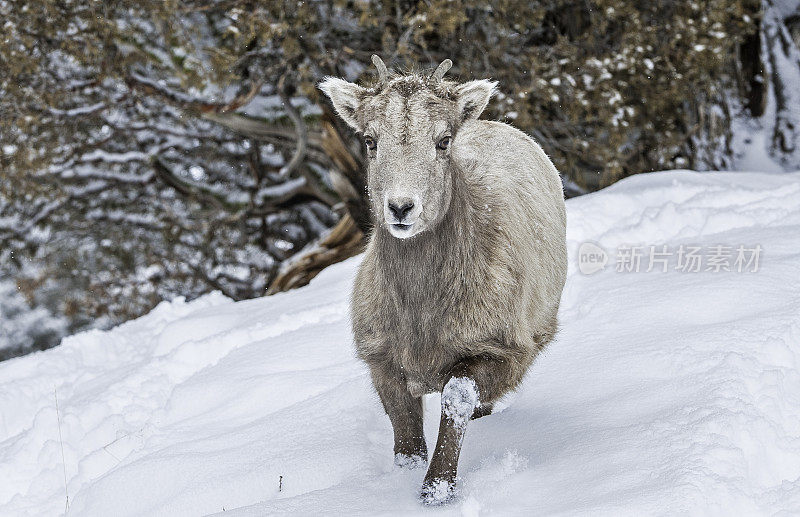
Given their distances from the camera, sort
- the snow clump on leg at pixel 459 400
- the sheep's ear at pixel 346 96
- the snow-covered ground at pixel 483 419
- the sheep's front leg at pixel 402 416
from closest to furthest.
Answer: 1. the snow-covered ground at pixel 483 419
2. the snow clump on leg at pixel 459 400
3. the sheep's front leg at pixel 402 416
4. the sheep's ear at pixel 346 96

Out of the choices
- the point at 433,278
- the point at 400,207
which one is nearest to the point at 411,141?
the point at 400,207

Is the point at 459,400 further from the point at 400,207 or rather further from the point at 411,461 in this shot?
the point at 400,207

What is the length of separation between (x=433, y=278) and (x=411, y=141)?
1.94 feet

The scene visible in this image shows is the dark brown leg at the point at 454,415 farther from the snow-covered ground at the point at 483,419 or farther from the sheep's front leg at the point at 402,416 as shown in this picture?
the sheep's front leg at the point at 402,416

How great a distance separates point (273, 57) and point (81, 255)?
5.10m

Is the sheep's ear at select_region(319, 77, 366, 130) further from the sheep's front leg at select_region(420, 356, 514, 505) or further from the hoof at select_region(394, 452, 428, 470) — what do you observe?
the hoof at select_region(394, 452, 428, 470)

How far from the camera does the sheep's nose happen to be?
337 centimetres

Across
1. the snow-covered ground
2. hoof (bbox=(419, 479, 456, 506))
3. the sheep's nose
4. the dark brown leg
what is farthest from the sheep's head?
the snow-covered ground

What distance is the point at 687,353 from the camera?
14.1 ft

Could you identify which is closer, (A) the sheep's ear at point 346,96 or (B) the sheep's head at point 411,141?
(B) the sheep's head at point 411,141

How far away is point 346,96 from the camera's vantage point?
12.8 ft

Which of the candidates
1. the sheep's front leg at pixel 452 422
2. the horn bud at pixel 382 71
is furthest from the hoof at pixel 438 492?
the horn bud at pixel 382 71

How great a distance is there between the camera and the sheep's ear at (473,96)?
12.6 feet

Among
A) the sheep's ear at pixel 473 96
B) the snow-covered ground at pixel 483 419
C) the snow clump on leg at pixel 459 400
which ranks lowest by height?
the snow-covered ground at pixel 483 419
